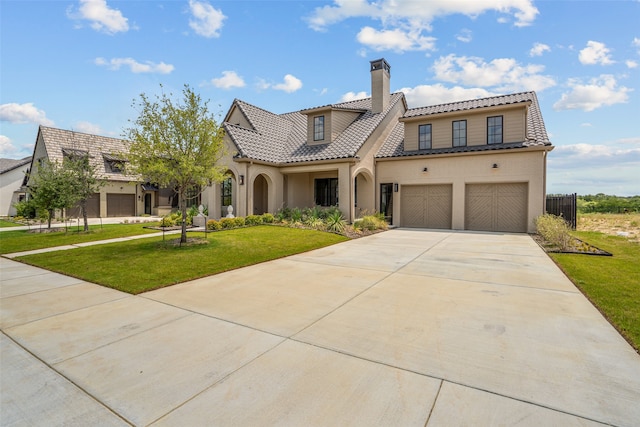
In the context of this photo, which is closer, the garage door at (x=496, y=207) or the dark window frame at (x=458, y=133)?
the garage door at (x=496, y=207)

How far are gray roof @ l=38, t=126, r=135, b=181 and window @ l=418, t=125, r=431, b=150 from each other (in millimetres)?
22483

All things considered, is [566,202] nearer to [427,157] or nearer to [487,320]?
[427,157]

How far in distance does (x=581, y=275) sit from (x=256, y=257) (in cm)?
797

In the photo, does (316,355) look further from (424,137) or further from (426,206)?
(424,137)

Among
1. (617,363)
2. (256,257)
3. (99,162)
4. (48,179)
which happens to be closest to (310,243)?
(256,257)

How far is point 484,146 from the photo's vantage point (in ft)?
52.1

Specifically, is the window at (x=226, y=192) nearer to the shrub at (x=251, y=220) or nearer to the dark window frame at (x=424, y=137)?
the shrub at (x=251, y=220)

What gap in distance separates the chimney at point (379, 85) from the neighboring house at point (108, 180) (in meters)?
20.2

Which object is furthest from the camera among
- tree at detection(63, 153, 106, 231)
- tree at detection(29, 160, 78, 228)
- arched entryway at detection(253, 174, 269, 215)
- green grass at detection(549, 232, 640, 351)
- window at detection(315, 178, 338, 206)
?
arched entryway at detection(253, 174, 269, 215)

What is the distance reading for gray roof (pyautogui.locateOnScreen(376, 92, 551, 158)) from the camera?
593 inches

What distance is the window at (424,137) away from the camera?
1752cm

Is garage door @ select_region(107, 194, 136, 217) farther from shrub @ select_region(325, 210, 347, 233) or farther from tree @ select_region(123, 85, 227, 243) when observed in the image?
shrub @ select_region(325, 210, 347, 233)

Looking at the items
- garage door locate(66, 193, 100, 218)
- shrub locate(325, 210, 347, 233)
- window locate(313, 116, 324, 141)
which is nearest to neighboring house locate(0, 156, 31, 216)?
garage door locate(66, 193, 100, 218)

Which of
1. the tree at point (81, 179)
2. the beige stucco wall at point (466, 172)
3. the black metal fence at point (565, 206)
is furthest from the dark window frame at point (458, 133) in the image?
the tree at point (81, 179)
